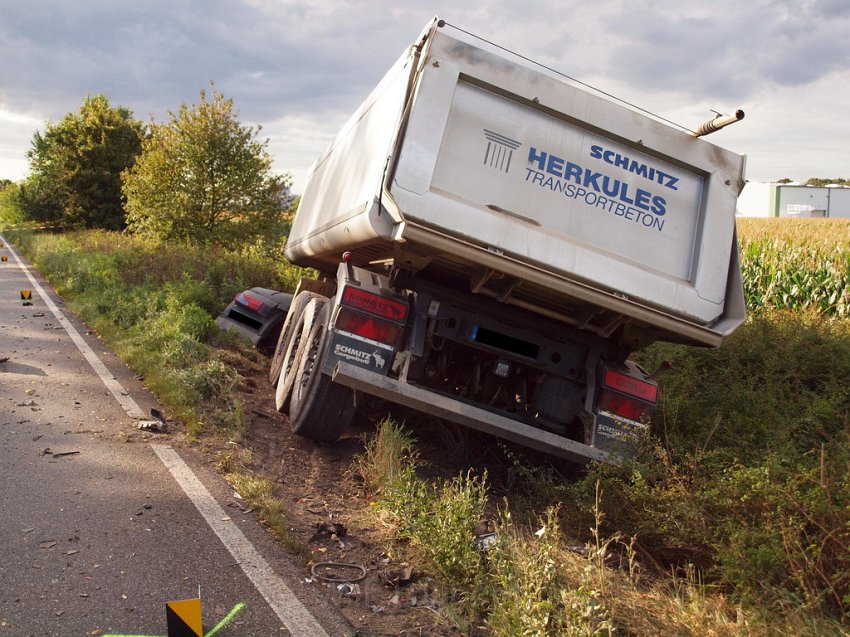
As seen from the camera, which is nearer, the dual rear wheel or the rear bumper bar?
the rear bumper bar

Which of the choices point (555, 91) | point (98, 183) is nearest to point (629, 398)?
point (555, 91)

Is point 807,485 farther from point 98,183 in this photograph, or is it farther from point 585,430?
point 98,183

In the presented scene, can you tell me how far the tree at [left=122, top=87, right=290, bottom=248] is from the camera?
2230cm

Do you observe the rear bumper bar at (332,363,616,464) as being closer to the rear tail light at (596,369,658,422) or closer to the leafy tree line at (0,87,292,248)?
the rear tail light at (596,369,658,422)

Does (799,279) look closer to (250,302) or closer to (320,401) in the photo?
(250,302)

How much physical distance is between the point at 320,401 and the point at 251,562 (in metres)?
2.10

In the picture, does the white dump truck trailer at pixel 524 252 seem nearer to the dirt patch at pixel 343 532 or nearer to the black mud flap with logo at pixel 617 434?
the black mud flap with logo at pixel 617 434

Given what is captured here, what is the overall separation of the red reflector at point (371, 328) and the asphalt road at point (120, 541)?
58.2 inches

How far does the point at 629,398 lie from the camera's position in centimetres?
599

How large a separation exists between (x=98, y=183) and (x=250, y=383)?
39596 mm

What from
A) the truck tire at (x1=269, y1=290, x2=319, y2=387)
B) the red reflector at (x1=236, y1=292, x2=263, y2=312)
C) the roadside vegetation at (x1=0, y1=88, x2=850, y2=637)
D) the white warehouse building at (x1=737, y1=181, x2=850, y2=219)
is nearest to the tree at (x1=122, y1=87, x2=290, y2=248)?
the roadside vegetation at (x1=0, y1=88, x2=850, y2=637)

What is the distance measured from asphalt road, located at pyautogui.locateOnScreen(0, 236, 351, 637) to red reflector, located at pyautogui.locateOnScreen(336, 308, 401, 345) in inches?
58.2

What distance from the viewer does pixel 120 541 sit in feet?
13.9

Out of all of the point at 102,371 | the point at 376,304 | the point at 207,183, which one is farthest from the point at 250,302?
the point at 207,183
